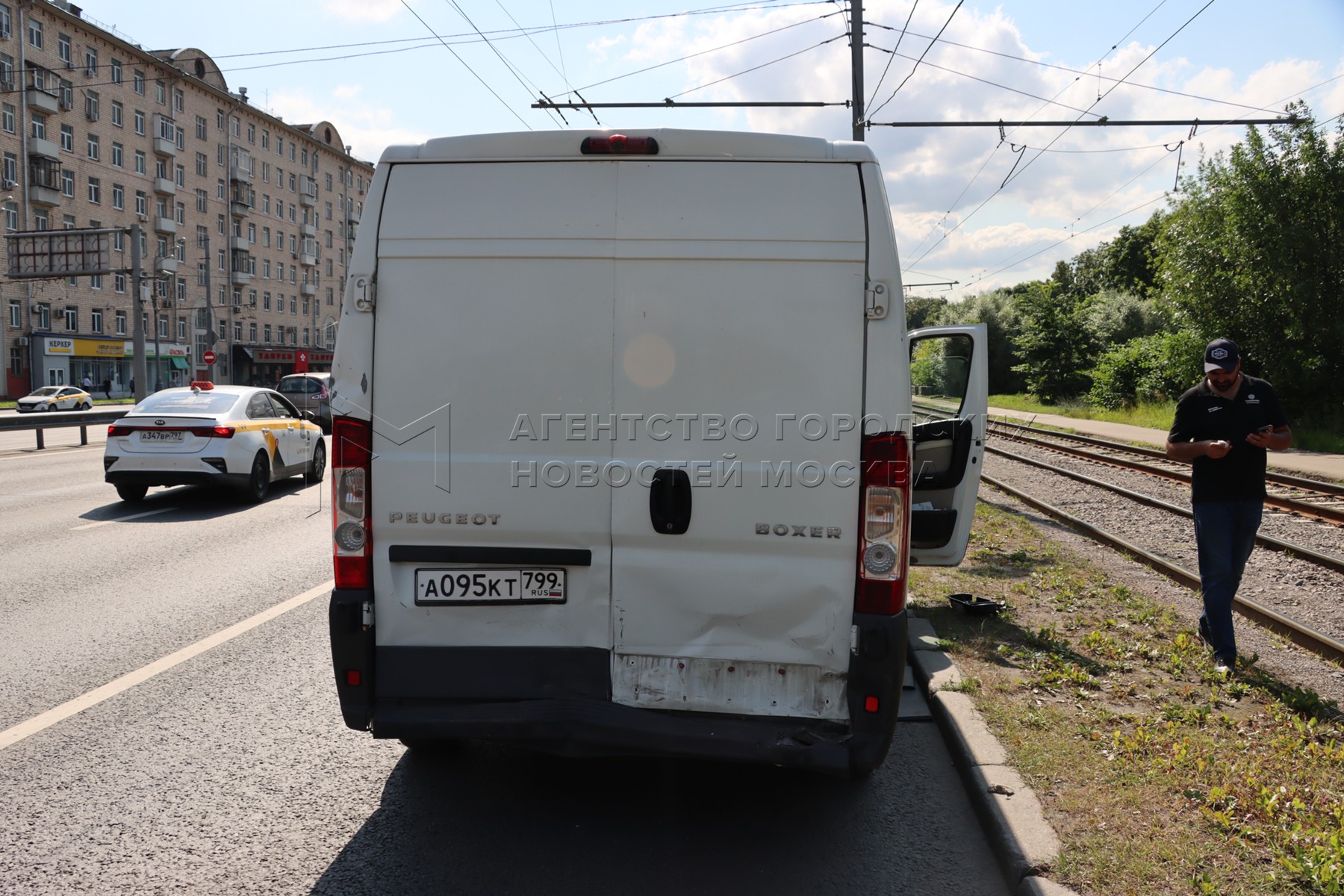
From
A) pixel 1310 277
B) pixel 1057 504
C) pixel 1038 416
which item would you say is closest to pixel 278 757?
pixel 1057 504

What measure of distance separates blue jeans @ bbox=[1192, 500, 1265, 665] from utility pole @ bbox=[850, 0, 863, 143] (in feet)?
36.2

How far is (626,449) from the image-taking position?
11.3 ft

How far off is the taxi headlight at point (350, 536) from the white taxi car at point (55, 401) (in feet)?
148

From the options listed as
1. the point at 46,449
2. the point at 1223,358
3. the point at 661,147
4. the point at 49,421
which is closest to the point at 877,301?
the point at 661,147

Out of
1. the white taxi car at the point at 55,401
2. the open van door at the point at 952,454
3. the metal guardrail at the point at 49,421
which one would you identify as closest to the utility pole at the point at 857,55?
the open van door at the point at 952,454

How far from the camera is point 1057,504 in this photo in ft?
45.3

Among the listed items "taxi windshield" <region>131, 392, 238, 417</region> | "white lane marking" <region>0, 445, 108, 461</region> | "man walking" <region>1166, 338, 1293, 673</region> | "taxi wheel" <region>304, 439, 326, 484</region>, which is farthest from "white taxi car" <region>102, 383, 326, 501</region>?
"man walking" <region>1166, 338, 1293, 673</region>

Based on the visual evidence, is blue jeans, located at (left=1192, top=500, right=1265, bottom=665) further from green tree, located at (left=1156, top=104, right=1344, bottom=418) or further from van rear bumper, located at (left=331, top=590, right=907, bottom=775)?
green tree, located at (left=1156, top=104, right=1344, bottom=418)

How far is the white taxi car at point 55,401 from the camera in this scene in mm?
41906

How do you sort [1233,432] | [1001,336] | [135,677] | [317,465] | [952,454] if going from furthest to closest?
[1001,336], [317,465], [952,454], [1233,432], [135,677]

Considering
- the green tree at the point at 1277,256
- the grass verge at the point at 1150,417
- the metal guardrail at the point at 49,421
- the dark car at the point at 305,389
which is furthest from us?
the metal guardrail at the point at 49,421

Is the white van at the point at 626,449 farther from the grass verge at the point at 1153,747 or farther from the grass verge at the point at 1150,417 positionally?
the grass verge at the point at 1150,417

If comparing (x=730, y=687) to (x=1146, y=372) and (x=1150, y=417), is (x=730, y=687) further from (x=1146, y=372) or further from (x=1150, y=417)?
(x=1146, y=372)

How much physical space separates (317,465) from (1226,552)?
13.0m
